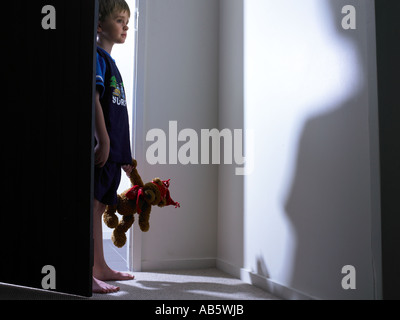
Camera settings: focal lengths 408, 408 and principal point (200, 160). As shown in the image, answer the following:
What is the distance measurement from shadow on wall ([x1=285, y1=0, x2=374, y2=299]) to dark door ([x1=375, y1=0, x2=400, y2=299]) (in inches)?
1.5

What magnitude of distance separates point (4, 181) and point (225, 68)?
112 cm

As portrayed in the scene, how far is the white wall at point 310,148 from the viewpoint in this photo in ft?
3.61

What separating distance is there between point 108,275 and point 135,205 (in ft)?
0.98

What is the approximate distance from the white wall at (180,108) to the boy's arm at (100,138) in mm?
364

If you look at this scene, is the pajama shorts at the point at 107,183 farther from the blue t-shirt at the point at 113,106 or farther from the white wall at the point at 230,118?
the white wall at the point at 230,118

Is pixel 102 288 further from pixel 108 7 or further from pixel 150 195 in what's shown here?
pixel 108 7

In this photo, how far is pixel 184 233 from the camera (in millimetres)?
1954

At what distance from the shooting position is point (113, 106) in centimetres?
160

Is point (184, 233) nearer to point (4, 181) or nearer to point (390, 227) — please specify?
point (4, 181)

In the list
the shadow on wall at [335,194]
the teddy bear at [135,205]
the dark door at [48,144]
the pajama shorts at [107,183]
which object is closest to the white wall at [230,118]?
the teddy bear at [135,205]

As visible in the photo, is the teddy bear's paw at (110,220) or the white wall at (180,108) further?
the white wall at (180,108)

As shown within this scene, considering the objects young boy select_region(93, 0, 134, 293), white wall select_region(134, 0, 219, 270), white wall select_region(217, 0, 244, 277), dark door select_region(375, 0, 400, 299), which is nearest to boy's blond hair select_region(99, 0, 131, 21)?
young boy select_region(93, 0, 134, 293)

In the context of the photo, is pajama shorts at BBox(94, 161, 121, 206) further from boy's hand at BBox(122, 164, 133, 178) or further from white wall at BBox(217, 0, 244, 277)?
white wall at BBox(217, 0, 244, 277)
